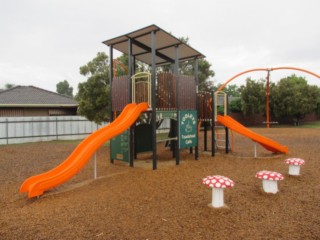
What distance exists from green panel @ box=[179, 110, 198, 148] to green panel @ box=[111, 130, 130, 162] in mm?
1839

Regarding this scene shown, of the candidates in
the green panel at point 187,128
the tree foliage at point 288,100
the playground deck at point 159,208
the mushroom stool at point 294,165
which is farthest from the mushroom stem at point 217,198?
the tree foliage at point 288,100

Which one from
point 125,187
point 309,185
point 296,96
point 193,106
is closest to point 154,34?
point 193,106

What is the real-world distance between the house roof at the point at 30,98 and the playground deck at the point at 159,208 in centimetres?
1335

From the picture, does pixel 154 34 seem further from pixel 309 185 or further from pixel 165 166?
pixel 309 185

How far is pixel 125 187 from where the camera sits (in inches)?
237

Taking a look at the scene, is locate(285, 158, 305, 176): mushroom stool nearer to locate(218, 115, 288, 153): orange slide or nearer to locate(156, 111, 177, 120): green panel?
locate(218, 115, 288, 153): orange slide

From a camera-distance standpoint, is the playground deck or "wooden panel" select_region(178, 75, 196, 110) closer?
the playground deck

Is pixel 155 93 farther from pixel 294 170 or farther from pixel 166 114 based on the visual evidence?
pixel 294 170

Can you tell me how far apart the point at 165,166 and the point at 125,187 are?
2.66 m

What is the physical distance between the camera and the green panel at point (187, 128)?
8.97 meters

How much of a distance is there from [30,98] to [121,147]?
16.3 meters

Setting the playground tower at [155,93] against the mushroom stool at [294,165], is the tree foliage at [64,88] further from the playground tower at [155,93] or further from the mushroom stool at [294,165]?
the mushroom stool at [294,165]

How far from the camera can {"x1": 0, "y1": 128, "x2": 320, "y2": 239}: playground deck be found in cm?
377

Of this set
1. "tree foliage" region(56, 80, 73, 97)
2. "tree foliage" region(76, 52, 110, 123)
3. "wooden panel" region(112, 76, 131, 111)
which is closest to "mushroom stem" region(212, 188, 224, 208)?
"wooden panel" region(112, 76, 131, 111)
